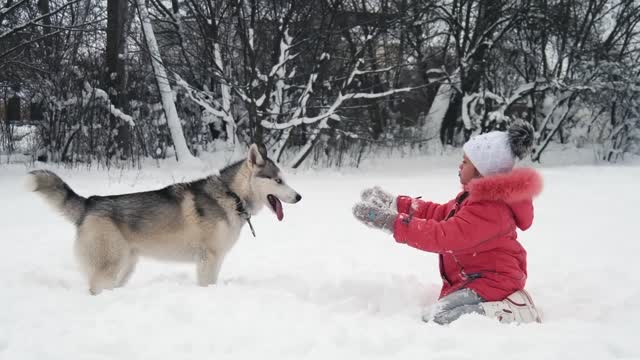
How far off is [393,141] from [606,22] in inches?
318

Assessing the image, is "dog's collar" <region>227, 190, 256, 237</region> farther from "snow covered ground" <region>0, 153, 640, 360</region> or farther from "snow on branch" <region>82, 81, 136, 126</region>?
"snow on branch" <region>82, 81, 136, 126</region>

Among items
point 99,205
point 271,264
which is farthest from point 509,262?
point 99,205

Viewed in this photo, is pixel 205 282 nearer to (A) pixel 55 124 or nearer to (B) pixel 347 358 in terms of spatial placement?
(B) pixel 347 358

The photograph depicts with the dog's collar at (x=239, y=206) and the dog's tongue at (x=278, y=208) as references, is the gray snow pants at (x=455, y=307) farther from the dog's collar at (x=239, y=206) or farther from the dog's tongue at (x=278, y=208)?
the dog's collar at (x=239, y=206)

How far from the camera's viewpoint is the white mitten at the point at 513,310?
111 inches

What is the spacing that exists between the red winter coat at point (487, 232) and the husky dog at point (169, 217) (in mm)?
1377

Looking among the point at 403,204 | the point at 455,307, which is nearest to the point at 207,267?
the point at 403,204

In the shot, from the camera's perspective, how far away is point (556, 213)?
6.27 meters

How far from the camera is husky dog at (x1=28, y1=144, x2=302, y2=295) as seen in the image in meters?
3.36

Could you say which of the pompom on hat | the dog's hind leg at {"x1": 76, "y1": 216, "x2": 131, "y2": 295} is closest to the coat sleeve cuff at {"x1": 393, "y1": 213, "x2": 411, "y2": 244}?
the pompom on hat

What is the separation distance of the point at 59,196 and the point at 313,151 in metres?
9.75

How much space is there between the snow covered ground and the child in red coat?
0.98 feet

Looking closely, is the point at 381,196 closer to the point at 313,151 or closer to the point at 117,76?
the point at 313,151

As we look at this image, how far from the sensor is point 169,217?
3611 mm
